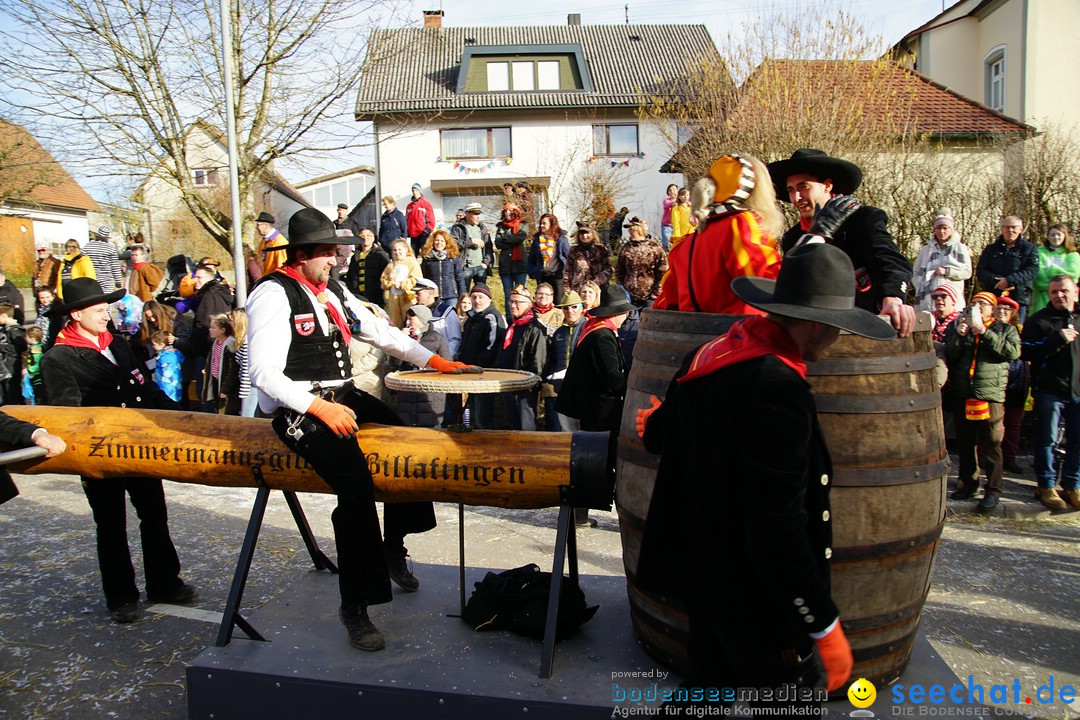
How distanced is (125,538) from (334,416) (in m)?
2.11

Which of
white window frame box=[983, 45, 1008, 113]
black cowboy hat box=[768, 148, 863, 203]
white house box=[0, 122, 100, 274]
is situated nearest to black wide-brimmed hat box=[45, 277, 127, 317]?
black cowboy hat box=[768, 148, 863, 203]

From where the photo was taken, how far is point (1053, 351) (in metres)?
6.71

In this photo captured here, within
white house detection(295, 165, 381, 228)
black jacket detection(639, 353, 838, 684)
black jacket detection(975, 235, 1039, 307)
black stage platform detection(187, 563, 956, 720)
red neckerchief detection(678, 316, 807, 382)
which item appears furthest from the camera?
white house detection(295, 165, 381, 228)

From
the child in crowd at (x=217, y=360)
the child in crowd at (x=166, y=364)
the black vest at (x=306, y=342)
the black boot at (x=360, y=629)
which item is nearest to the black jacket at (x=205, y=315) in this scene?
the child in crowd at (x=217, y=360)

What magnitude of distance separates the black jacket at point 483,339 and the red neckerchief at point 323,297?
4.84 meters

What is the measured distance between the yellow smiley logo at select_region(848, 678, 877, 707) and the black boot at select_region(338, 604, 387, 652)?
190 centimetres

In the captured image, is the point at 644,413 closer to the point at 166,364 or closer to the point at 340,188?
the point at 166,364

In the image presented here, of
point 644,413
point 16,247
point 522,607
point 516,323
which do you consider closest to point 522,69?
point 16,247

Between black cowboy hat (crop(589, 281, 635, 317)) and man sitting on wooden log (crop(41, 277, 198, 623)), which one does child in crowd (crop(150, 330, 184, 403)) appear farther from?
black cowboy hat (crop(589, 281, 635, 317))

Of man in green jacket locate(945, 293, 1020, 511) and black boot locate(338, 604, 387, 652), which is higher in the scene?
man in green jacket locate(945, 293, 1020, 511)

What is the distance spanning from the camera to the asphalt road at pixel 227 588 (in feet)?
13.4

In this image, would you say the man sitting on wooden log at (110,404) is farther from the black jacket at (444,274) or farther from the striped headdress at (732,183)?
the black jacket at (444,274)

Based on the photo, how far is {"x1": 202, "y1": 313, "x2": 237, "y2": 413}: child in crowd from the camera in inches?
340

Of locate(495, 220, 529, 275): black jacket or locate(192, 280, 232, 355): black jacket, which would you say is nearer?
locate(192, 280, 232, 355): black jacket
